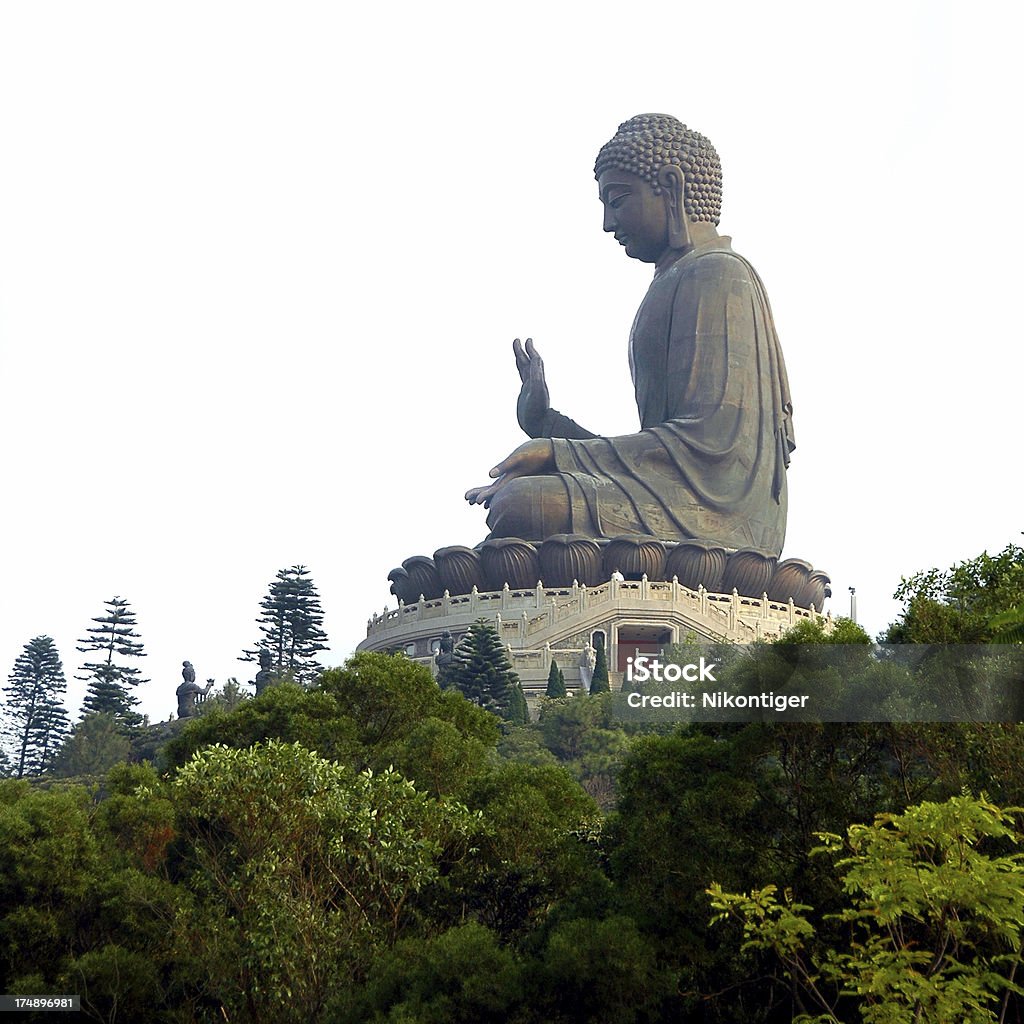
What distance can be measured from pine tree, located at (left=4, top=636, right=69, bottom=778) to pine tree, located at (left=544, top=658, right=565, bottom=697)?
1064cm

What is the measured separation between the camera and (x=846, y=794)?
34.3 feet

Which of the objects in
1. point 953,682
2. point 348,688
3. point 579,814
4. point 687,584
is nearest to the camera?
point 953,682

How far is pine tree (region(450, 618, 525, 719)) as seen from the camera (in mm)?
26109

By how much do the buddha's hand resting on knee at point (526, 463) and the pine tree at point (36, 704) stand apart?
31.7ft

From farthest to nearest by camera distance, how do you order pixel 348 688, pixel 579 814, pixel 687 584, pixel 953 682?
pixel 687 584
pixel 348 688
pixel 579 814
pixel 953 682

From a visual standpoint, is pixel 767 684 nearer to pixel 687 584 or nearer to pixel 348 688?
pixel 348 688

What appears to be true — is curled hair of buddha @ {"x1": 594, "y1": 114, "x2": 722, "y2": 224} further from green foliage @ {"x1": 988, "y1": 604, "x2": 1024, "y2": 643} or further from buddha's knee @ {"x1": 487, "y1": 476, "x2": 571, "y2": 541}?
green foliage @ {"x1": 988, "y1": 604, "x2": 1024, "y2": 643}

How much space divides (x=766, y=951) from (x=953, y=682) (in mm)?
2113

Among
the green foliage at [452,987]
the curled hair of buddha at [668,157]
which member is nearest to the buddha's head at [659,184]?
the curled hair of buddha at [668,157]

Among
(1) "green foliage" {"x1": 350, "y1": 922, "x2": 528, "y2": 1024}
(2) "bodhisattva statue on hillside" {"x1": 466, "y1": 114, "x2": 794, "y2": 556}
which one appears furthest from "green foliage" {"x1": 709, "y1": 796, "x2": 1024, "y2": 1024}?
(2) "bodhisattva statue on hillside" {"x1": 466, "y1": 114, "x2": 794, "y2": 556}

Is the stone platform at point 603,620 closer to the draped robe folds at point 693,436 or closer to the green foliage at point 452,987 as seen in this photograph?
the draped robe folds at point 693,436

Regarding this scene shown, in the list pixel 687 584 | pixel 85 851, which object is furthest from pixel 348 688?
pixel 687 584

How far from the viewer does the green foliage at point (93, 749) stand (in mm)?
26609

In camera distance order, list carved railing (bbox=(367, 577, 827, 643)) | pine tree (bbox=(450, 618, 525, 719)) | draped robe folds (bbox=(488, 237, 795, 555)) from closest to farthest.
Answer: pine tree (bbox=(450, 618, 525, 719))
carved railing (bbox=(367, 577, 827, 643))
draped robe folds (bbox=(488, 237, 795, 555))
